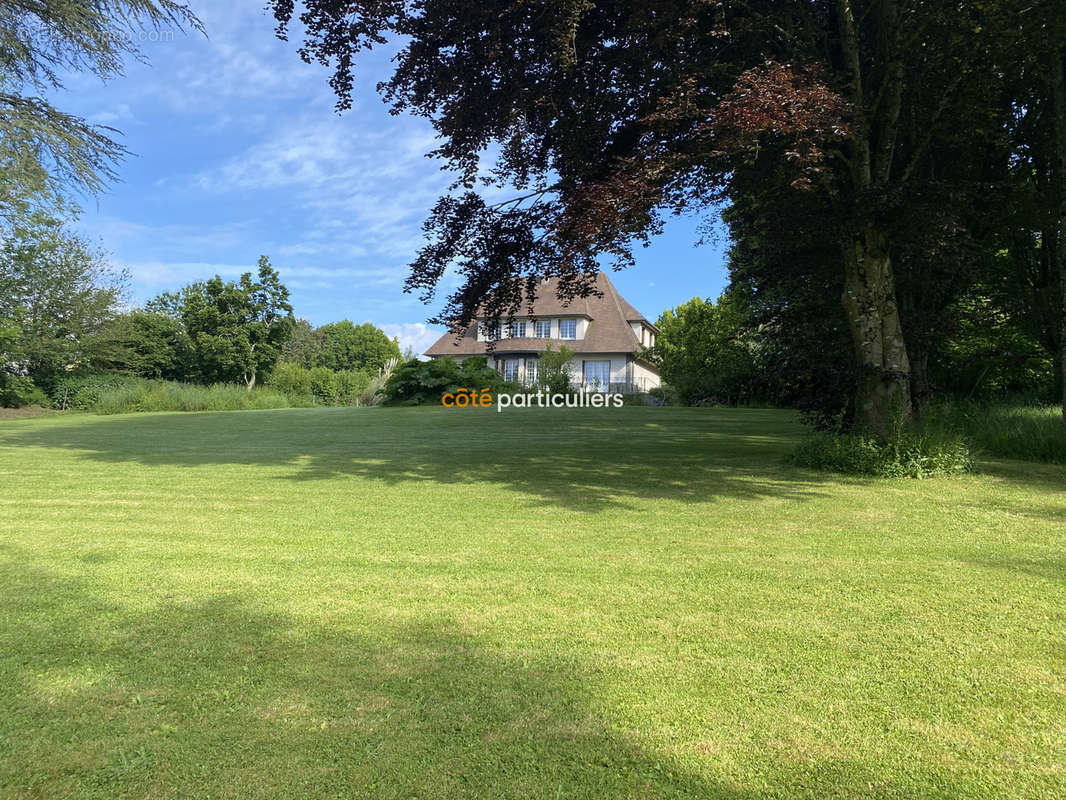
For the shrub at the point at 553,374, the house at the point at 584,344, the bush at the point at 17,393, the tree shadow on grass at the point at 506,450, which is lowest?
the tree shadow on grass at the point at 506,450

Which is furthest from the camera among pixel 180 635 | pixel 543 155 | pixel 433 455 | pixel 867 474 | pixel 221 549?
pixel 433 455

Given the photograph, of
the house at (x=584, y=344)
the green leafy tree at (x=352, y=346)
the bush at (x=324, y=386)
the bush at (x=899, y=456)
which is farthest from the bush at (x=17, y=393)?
the green leafy tree at (x=352, y=346)

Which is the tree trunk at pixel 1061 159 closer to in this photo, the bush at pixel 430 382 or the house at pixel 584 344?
the bush at pixel 430 382

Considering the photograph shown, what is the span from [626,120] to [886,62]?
136 inches

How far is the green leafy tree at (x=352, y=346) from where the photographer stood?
69.7m

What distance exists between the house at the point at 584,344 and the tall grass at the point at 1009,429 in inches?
934

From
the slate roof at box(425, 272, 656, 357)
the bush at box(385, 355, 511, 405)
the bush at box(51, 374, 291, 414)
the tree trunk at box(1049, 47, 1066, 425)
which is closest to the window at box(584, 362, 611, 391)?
the slate roof at box(425, 272, 656, 357)

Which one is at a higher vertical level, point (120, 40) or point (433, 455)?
point (120, 40)

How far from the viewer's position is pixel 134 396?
24375mm

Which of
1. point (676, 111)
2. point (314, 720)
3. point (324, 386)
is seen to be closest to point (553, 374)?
point (324, 386)

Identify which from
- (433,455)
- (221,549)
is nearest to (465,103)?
(433,455)

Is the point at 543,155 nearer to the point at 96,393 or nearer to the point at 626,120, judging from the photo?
the point at 626,120

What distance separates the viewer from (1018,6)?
7.02 meters

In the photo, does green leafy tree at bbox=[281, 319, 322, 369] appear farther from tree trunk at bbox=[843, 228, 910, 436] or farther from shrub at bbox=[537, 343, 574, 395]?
tree trunk at bbox=[843, 228, 910, 436]
